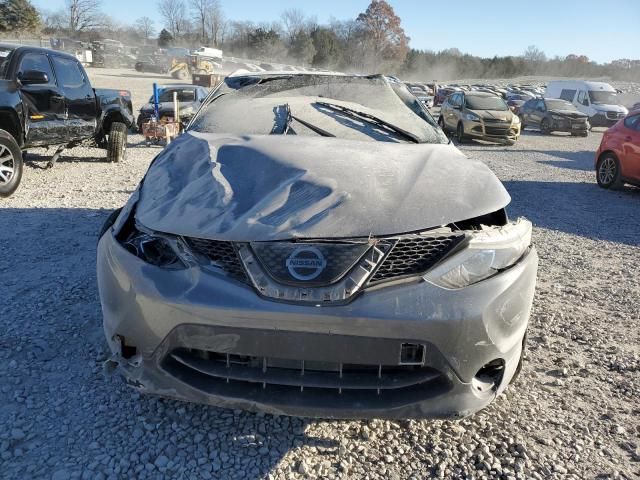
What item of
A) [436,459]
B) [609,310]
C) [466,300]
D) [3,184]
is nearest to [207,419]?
[436,459]

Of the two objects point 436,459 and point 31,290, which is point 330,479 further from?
point 31,290

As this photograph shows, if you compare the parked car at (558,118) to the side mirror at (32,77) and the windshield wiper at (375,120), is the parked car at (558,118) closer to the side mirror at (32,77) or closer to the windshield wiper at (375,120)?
the side mirror at (32,77)

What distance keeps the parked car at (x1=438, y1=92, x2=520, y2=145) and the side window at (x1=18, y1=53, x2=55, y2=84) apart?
11475mm

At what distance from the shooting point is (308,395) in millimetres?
1987

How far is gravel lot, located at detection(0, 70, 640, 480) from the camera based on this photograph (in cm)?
220

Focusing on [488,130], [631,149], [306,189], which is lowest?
[488,130]

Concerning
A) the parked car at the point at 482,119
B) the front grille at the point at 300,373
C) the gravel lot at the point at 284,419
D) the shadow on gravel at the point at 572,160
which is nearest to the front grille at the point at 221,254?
the front grille at the point at 300,373

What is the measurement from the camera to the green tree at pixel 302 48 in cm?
6848

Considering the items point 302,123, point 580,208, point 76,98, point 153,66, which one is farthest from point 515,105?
point 153,66

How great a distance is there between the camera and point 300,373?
6.57 feet

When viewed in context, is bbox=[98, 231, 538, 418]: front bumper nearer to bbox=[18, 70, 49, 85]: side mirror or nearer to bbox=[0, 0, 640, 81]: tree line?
bbox=[18, 70, 49, 85]: side mirror

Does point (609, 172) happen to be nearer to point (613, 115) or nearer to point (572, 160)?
point (572, 160)

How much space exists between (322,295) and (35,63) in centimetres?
746

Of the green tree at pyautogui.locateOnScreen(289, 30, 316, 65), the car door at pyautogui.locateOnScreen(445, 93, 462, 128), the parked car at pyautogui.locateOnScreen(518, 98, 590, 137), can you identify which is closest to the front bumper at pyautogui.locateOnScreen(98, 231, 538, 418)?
the car door at pyautogui.locateOnScreen(445, 93, 462, 128)
